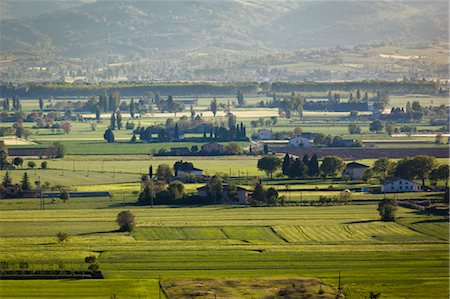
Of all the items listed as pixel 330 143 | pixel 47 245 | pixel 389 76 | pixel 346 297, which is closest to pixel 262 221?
pixel 47 245

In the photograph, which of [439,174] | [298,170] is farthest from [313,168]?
[439,174]

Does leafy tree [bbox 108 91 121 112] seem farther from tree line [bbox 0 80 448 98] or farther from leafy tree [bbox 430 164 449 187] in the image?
leafy tree [bbox 430 164 449 187]

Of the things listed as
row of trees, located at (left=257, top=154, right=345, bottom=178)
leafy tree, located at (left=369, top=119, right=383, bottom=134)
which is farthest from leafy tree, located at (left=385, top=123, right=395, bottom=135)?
row of trees, located at (left=257, top=154, right=345, bottom=178)

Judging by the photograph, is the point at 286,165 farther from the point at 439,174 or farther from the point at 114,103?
the point at 114,103

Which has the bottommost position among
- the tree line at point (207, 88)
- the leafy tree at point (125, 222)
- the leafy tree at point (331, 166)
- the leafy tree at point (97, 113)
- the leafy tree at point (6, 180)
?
the leafy tree at point (125, 222)

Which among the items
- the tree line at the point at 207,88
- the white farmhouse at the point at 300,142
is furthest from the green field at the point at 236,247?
the tree line at the point at 207,88

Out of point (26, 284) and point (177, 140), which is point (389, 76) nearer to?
point (177, 140)

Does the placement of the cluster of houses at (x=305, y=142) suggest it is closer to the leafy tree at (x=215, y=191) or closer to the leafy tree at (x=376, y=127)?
the leafy tree at (x=376, y=127)
